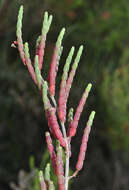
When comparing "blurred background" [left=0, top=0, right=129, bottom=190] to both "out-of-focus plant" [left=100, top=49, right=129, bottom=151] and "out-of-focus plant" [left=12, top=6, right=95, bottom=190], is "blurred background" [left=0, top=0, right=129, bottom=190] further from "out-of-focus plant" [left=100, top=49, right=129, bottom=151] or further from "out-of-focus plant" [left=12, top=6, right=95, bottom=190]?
"out-of-focus plant" [left=12, top=6, right=95, bottom=190]

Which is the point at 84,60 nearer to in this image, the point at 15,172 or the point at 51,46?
the point at 51,46

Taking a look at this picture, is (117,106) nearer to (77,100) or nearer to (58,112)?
(77,100)

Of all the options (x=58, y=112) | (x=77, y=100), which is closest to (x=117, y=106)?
(x=77, y=100)

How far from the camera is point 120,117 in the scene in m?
2.22

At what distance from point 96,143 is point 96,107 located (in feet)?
0.88

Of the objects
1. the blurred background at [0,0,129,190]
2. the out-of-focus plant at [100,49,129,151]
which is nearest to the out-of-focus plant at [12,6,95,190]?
the blurred background at [0,0,129,190]

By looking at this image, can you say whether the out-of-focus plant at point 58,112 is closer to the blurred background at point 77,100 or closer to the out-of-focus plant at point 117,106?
the blurred background at point 77,100

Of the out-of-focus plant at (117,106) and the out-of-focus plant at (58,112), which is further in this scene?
the out-of-focus plant at (117,106)

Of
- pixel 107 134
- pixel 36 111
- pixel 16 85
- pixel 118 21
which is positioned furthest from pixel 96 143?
pixel 118 21

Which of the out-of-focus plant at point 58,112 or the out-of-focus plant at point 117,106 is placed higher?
the out-of-focus plant at point 117,106

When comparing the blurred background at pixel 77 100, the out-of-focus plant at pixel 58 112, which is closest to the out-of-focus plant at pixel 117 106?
the blurred background at pixel 77 100

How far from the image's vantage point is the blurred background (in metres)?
2.19

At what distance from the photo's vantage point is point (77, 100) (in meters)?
2.31

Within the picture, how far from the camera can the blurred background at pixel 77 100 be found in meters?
2.19
